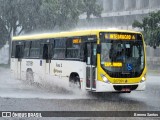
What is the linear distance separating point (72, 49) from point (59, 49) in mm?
1505

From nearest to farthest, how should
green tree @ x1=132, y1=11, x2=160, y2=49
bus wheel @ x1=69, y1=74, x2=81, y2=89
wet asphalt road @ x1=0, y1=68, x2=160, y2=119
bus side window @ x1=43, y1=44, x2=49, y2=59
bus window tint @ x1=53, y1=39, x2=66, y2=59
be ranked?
wet asphalt road @ x1=0, y1=68, x2=160, y2=119
bus wheel @ x1=69, y1=74, x2=81, y2=89
bus window tint @ x1=53, y1=39, x2=66, y2=59
bus side window @ x1=43, y1=44, x2=49, y2=59
green tree @ x1=132, y1=11, x2=160, y2=49

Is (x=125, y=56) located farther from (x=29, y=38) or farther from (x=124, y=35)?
(x=29, y=38)

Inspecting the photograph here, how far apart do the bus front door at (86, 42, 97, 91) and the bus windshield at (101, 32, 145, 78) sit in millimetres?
456

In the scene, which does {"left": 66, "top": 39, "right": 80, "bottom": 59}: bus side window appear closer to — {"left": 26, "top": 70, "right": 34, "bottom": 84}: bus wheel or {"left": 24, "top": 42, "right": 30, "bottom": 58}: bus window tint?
{"left": 26, "top": 70, "right": 34, "bottom": 84}: bus wheel

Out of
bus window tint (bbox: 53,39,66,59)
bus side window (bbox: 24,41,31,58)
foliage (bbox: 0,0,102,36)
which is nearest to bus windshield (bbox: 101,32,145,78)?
bus window tint (bbox: 53,39,66,59)

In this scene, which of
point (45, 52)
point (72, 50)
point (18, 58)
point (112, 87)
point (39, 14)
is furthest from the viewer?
point (39, 14)

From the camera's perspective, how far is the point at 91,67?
58.9 feet

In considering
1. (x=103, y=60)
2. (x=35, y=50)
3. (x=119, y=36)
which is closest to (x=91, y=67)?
(x=103, y=60)

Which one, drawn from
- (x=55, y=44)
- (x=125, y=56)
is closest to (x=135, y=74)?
(x=125, y=56)

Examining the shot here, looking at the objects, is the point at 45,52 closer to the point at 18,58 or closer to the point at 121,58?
the point at 18,58

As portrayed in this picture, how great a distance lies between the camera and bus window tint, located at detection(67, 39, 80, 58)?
19.3m

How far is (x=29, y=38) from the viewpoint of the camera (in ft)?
82.8

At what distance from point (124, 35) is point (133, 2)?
5839 centimetres

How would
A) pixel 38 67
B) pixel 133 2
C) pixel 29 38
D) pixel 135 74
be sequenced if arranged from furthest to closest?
pixel 133 2 < pixel 29 38 < pixel 38 67 < pixel 135 74
